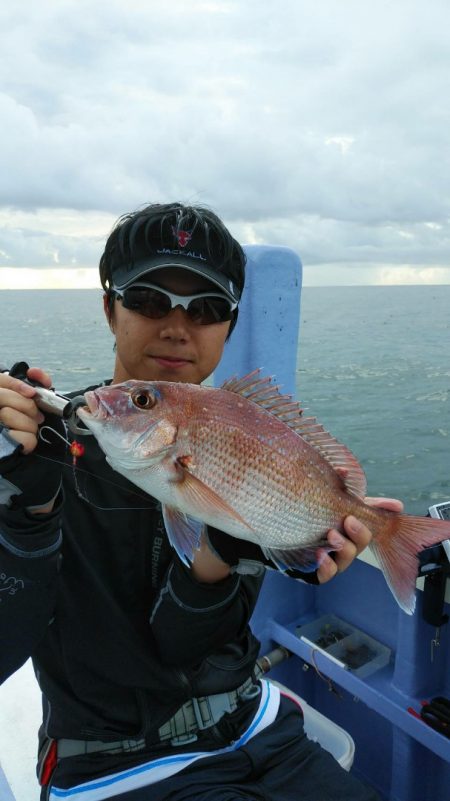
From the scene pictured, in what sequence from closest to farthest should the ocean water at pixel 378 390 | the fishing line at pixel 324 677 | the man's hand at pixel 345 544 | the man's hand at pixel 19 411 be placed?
the man's hand at pixel 19 411 < the man's hand at pixel 345 544 < the fishing line at pixel 324 677 < the ocean water at pixel 378 390

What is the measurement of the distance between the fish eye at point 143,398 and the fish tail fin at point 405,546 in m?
0.96

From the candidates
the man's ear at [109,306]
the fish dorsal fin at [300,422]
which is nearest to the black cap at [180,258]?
the man's ear at [109,306]

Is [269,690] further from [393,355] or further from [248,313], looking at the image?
[393,355]

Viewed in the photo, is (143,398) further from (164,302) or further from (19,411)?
(164,302)

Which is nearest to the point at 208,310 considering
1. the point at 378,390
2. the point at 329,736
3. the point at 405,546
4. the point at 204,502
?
the point at 204,502

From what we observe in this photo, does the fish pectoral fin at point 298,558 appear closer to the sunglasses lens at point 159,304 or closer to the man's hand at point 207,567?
the man's hand at point 207,567

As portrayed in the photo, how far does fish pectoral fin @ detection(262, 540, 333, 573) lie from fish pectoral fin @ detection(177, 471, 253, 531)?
0.80ft

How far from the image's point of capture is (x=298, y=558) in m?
1.94

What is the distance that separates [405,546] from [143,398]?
3.55 ft

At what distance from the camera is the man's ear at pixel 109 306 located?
241cm

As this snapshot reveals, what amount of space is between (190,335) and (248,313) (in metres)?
1.33

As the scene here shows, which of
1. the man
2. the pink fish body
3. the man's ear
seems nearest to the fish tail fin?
the pink fish body

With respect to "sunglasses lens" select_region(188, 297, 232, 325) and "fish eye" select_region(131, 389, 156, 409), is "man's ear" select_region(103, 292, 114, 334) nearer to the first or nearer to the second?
"sunglasses lens" select_region(188, 297, 232, 325)

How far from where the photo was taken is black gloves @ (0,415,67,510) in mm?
1750
